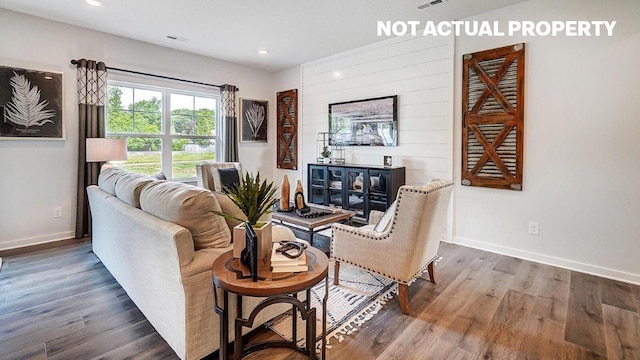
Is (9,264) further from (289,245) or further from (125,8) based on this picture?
(289,245)

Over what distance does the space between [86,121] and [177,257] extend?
337 centimetres

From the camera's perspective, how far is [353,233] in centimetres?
239

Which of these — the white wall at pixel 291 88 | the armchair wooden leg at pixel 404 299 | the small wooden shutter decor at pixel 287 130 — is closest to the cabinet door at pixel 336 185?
the white wall at pixel 291 88

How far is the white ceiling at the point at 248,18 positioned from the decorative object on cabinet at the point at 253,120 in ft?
4.06

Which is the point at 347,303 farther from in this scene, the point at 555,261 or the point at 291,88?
the point at 291,88

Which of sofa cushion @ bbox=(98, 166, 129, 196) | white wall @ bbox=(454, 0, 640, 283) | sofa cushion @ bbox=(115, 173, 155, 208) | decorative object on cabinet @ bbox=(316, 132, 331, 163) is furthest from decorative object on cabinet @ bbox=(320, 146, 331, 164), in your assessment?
sofa cushion @ bbox=(115, 173, 155, 208)

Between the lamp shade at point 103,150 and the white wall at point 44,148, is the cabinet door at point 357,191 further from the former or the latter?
the white wall at point 44,148

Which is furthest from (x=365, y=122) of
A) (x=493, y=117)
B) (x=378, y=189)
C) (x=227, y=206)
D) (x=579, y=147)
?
(x=227, y=206)

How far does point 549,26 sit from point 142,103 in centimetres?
499

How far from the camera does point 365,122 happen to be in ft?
15.0

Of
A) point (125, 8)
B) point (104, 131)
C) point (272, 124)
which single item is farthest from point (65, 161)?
point (272, 124)

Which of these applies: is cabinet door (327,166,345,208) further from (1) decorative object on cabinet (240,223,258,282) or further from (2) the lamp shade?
(1) decorative object on cabinet (240,223,258,282)

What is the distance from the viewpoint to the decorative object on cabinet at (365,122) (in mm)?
4295

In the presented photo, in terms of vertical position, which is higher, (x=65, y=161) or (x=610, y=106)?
(x=610, y=106)
